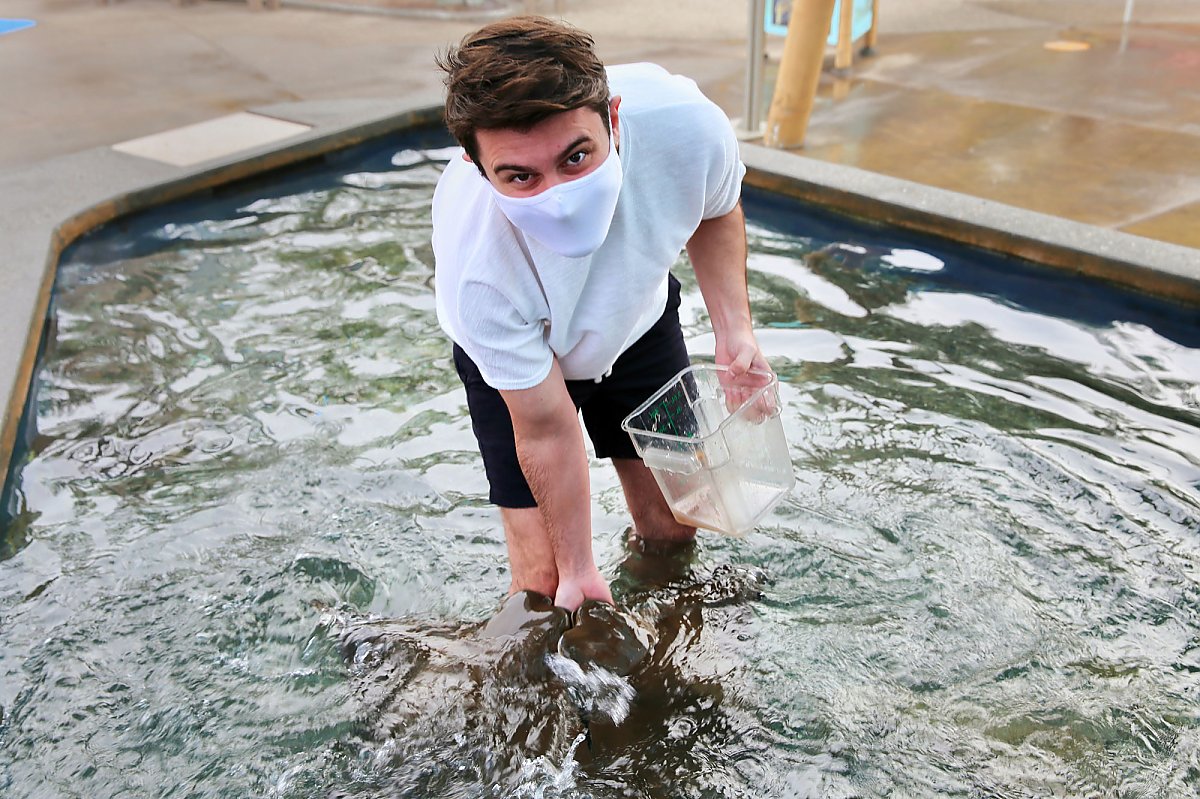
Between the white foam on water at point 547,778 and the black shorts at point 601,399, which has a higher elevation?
the black shorts at point 601,399

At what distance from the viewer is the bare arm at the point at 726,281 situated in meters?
2.72

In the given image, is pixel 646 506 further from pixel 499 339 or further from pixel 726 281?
pixel 499 339

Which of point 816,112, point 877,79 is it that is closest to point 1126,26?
point 877,79

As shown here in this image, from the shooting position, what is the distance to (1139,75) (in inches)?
288

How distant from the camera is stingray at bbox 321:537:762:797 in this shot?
255cm

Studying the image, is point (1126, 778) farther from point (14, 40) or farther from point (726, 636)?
point (14, 40)

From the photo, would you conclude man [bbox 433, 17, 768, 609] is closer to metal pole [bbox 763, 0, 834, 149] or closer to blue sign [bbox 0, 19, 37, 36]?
metal pole [bbox 763, 0, 834, 149]

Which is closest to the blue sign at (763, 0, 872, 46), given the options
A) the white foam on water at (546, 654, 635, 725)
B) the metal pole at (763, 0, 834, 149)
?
the metal pole at (763, 0, 834, 149)

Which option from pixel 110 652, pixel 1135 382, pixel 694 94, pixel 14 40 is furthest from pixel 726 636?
pixel 14 40

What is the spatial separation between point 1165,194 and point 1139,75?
2.46m

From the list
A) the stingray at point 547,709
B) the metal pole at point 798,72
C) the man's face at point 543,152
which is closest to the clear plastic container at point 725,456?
the stingray at point 547,709

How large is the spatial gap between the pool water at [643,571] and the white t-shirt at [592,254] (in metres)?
0.80

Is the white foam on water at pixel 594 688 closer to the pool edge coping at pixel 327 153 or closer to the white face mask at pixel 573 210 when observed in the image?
the white face mask at pixel 573 210

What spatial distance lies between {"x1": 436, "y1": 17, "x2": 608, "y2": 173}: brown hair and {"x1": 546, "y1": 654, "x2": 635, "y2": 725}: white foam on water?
1.26m
